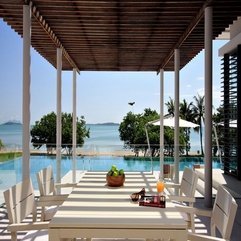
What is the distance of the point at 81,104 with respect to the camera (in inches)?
2301

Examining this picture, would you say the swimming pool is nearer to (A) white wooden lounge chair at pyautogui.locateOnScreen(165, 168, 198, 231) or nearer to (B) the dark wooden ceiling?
(B) the dark wooden ceiling

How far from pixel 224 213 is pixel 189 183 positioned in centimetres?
137

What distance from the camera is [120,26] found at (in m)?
6.40

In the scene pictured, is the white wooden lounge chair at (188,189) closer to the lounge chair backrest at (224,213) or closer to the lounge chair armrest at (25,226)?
the lounge chair backrest at (224,213)

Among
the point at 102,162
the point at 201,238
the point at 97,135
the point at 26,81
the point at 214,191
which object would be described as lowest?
the point at 97,135

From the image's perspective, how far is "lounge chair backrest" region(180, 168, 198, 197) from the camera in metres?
3.81

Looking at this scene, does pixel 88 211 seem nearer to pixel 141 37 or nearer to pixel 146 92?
pixel 141 37

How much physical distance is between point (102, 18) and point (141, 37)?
4.44ft

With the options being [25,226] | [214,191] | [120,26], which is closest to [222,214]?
[25,226]

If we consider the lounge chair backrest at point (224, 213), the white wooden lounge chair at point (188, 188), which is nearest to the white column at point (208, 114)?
the white wooden lounge chair at point (188, 188)

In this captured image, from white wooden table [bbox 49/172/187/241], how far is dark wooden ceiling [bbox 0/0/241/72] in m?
3.18

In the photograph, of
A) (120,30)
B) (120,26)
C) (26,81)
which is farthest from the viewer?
(120,30)

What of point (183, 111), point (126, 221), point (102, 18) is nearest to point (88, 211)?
point (126, 221)

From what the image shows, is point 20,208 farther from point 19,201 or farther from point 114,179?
point 114,179
